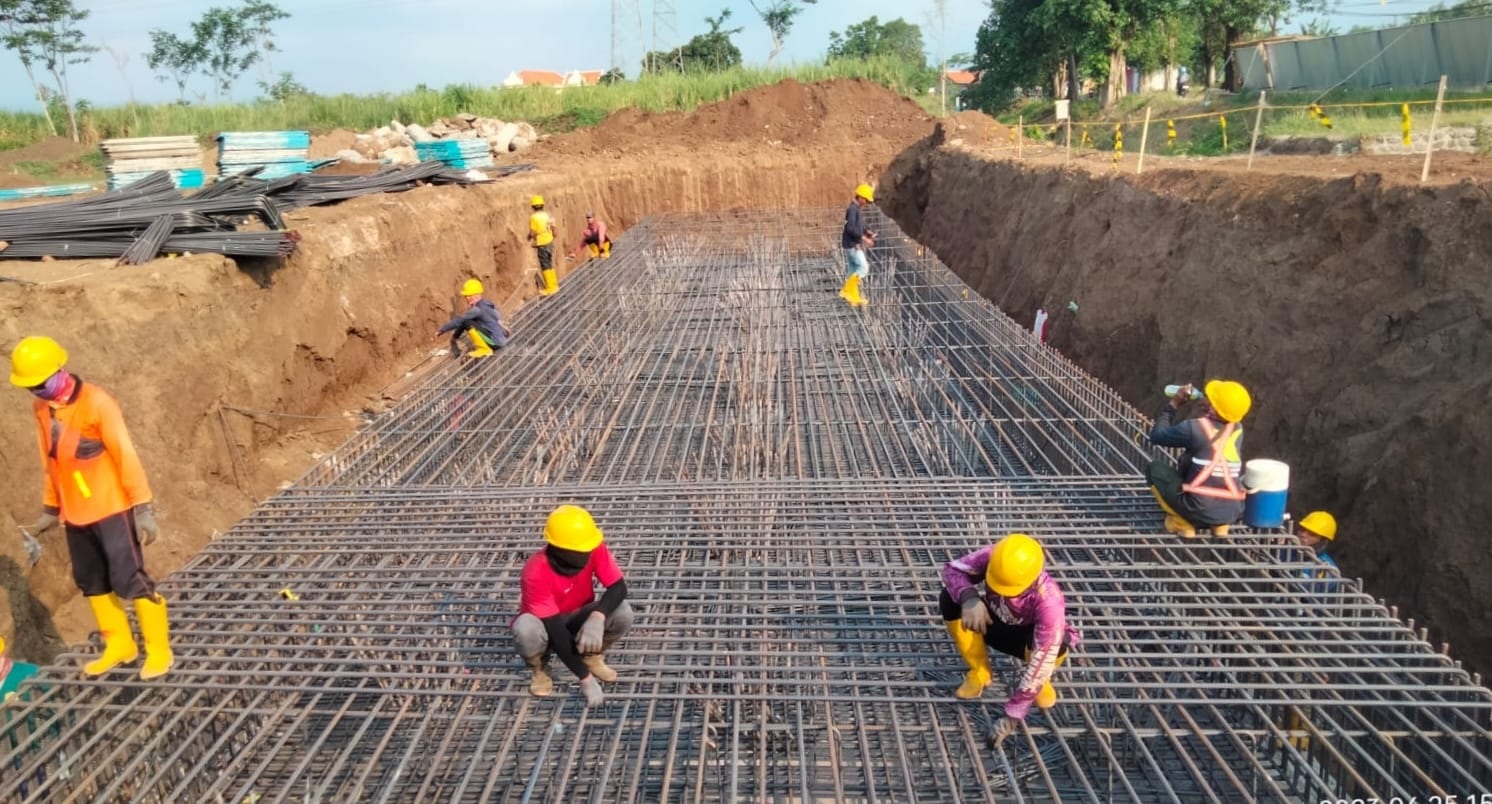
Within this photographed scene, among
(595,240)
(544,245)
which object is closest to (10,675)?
(544,245)

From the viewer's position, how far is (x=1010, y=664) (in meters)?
3.63

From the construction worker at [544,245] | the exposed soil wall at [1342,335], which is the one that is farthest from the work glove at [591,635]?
the construction worker at [544,245]

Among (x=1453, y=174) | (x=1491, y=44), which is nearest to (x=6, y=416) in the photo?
(x=1453, y=174)

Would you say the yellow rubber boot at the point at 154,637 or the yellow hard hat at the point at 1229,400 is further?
the yellow hard hat at the point at 1229,400

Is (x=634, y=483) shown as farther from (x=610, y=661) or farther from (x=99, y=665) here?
(x=99, y=665)

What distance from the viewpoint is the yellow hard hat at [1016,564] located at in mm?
3057

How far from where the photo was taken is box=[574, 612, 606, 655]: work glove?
3236 mm

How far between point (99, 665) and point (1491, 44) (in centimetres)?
1758

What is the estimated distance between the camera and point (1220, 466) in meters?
4.21

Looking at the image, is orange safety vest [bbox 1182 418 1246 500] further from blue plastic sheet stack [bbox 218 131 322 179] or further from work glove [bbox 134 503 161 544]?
blue plastic sheet stack [bbox 218 131 322 179]

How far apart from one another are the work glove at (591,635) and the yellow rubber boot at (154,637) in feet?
5.76

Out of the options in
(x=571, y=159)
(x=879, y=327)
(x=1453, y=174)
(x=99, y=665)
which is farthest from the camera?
(x=571, y=159)

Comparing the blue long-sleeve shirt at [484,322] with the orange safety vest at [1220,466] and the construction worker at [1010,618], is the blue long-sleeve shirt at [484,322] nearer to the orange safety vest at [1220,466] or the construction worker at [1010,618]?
the construction worker at [1010,618]

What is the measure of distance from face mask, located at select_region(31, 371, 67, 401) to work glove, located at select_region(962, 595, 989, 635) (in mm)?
3520
